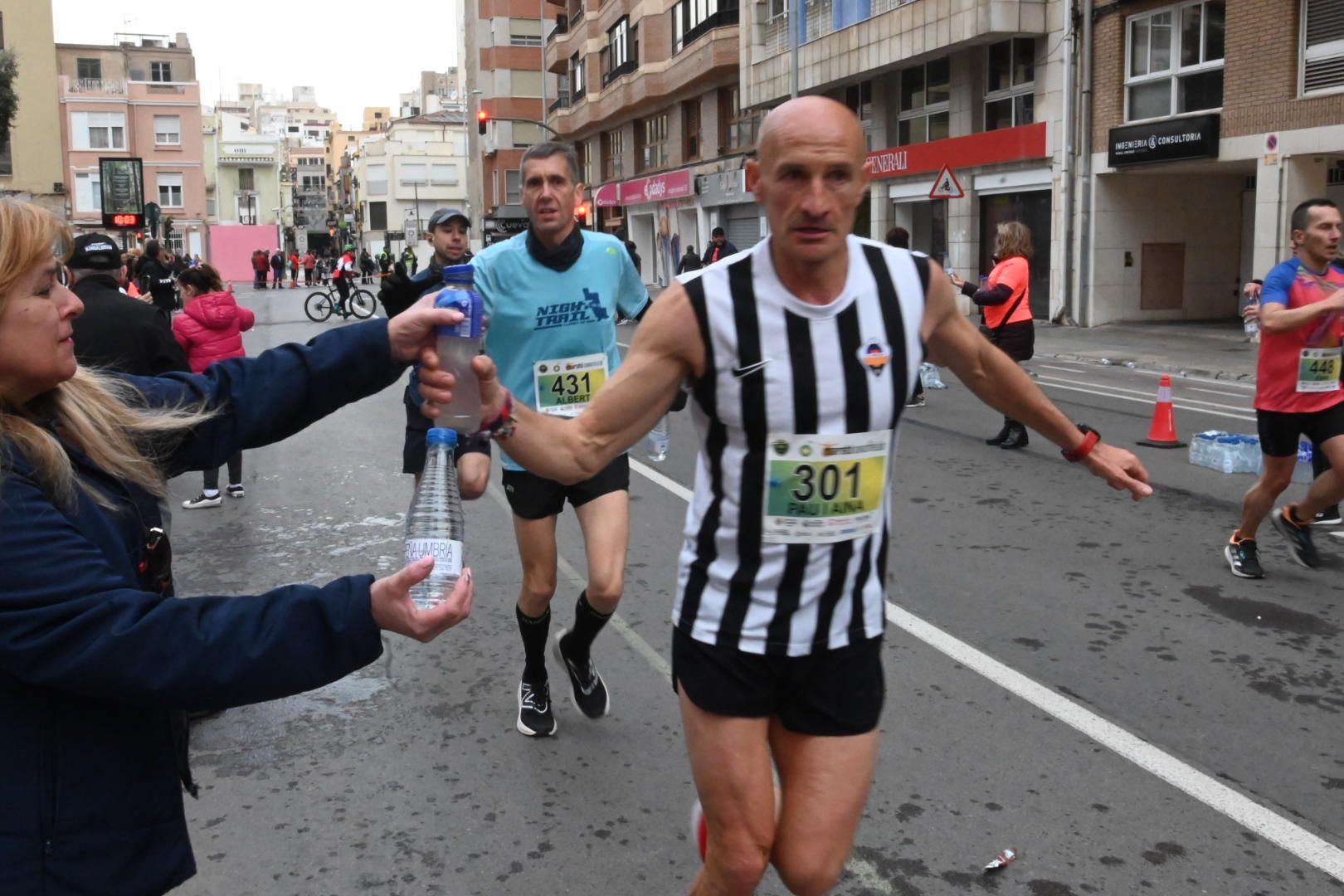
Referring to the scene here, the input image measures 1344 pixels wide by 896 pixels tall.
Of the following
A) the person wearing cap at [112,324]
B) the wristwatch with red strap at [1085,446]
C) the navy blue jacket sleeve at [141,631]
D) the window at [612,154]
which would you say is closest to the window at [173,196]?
the window at [612,154]

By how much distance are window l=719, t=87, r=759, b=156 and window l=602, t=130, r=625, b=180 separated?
41.9ft

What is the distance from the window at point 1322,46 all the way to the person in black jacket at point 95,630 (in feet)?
69.3

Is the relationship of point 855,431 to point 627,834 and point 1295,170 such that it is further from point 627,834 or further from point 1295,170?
point 1295,170

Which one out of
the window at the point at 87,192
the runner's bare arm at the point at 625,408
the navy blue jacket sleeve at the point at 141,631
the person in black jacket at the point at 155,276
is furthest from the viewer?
the window at the point at 87,192

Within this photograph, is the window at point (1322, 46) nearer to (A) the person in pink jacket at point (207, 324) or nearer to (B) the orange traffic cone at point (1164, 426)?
(B) the orange traffic cone at point (1164, 426)

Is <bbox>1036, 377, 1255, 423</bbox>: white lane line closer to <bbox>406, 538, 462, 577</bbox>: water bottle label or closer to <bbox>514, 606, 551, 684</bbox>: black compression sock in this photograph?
<bbox>514, 606, 551, 684</bbox>: black compression sock

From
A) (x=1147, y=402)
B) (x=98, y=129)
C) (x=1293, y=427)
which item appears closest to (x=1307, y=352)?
(x=1293, y=427)

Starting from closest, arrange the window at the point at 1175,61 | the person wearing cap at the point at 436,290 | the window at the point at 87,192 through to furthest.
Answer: the person wearing cap at the point at 436,290
the window at the point at 1175,61
the window at the point at 87,192

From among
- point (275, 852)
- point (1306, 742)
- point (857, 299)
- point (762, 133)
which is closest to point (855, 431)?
point (857, 299)

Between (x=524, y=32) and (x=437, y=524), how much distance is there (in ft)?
261

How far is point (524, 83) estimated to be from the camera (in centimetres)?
7631

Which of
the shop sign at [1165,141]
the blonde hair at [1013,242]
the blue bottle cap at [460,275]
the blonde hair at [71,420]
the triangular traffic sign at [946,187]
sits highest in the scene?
the shop sign at [1165,141]

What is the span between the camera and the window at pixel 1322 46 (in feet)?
63.6

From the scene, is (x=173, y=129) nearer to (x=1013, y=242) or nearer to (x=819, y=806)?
(x=1013, y=242)
